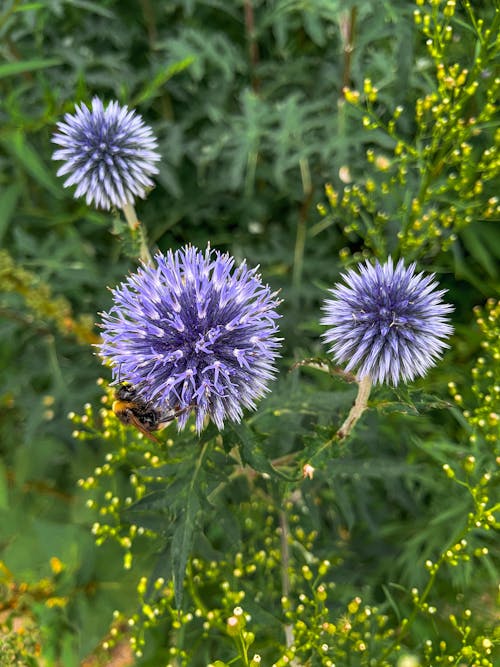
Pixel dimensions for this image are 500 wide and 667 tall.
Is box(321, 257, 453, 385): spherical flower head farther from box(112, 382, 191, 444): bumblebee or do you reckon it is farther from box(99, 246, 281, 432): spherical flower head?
box(112, 382, 191, 444): bumblebee

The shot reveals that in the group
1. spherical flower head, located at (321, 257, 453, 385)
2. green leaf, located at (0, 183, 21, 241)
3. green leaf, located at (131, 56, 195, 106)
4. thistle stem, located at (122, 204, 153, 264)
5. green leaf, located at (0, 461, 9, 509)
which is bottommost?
green leaf, located at (0, 461, 9, 509)

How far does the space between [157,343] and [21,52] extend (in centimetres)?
167

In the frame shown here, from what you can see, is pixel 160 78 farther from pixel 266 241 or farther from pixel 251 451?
pixel 266 241

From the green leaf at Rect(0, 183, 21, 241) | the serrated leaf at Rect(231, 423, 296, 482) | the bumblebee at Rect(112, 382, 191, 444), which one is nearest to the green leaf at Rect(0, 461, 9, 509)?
the green leaf at Rect(0, 183, 21, 241)

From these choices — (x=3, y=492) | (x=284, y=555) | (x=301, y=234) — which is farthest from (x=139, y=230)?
(x=3, y=492)

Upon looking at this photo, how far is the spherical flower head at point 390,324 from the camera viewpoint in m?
1.08

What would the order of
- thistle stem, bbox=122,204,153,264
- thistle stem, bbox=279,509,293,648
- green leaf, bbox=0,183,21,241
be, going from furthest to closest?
green leaf, bbox=0,183,21,241 < thistle stem, bbox=279,509,293,648 < thistle stem, bbox=122,204,153,264

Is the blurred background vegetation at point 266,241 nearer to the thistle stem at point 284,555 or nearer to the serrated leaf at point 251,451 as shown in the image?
the thistle stem at point 284,555

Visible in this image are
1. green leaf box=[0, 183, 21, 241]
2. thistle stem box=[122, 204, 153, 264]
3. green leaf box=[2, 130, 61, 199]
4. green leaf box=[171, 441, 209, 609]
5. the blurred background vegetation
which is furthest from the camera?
green leaf box=[0, 183, 21, 241]

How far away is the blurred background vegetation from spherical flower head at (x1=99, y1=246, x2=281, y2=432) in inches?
14.9

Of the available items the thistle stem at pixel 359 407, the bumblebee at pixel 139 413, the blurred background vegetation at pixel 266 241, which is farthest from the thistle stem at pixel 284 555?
the bumblebee at pixel 139 413

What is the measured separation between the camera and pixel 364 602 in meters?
1.72

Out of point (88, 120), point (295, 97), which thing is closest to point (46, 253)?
point (88, 120)

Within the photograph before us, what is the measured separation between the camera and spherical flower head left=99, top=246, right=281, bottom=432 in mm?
1099
